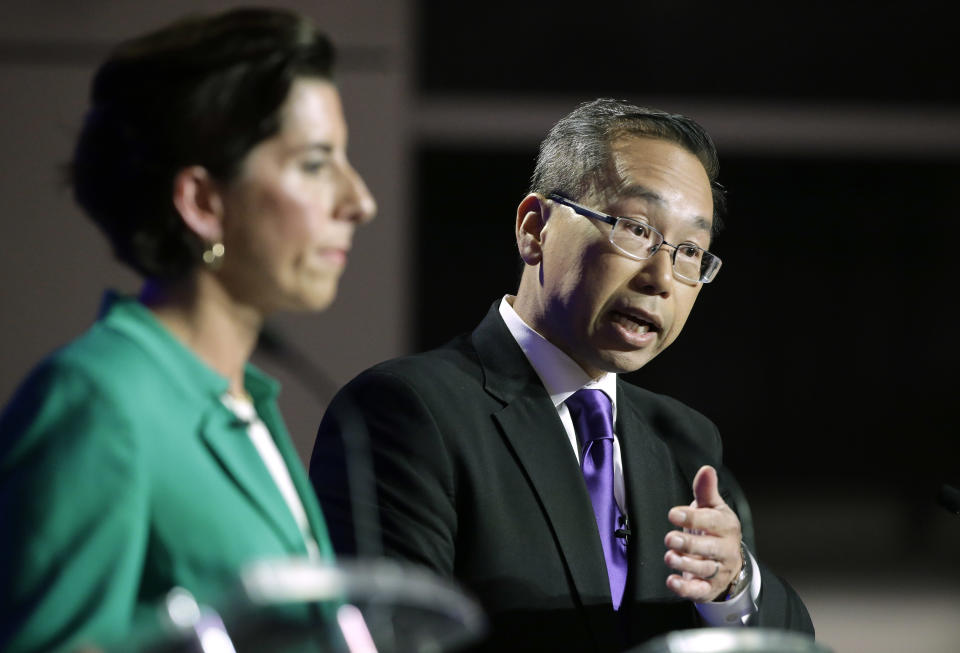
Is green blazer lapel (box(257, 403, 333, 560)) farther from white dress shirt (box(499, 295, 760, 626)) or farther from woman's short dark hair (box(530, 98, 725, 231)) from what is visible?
woman's short dark hair (box(530, 98, 725, 231))

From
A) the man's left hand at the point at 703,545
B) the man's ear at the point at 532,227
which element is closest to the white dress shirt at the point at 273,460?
the man's left hand at the point at 703,545

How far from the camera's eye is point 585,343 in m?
1.72

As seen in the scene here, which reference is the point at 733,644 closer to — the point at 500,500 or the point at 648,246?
the point at 500,500

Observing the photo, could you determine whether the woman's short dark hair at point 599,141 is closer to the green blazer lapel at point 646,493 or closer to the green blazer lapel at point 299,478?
the green blazer lapel at point 646,493

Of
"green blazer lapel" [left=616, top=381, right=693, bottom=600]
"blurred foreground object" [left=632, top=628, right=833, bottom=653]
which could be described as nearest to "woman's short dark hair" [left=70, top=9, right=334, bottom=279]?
"blurred foreground object" [left=632, top=628, right=833, bottom=653]

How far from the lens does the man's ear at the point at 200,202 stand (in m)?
1.08

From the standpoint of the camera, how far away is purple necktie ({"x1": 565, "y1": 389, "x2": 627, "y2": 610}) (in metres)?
1.68

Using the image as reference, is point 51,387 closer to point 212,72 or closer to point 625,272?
point 212,72

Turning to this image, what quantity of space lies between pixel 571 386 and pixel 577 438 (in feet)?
0.24

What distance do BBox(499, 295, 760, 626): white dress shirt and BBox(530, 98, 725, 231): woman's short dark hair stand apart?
0.72 feet

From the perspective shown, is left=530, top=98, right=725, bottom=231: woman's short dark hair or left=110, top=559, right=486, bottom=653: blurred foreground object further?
left=530, top=98, right=725, bottom=231: woman's short dark hair

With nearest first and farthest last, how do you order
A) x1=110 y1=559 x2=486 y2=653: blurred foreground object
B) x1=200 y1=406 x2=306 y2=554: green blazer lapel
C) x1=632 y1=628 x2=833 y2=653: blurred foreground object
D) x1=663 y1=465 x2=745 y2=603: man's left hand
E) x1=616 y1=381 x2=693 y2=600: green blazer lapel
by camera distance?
x1=110 y1=559 x2=486 y2=653: blurred foreground object → x1=632 y1=628 x2=833 y2=653: blurred foreground object → x1=200 y1=406 x2=306 y2=554: green blazer lapel → x1=663 y1=465 x2=745 y2=603: man's left hand → x1=616 y1=381 x2=693 y2=600: green blazer lapel

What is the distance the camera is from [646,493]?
173cm

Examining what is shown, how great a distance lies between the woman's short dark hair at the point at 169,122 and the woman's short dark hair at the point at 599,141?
747 millimetres
